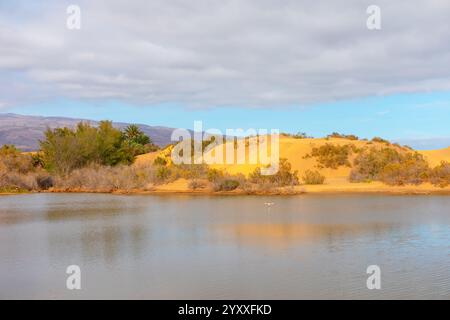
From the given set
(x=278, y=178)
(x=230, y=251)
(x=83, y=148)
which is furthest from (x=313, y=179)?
(x=230, y=251)

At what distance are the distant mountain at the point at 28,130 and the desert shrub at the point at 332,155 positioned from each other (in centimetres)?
8950

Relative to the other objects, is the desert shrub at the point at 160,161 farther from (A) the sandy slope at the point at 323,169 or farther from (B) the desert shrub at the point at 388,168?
(B) the desert shrub at the point at 388,168

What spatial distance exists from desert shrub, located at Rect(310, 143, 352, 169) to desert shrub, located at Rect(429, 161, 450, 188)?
29.7ft

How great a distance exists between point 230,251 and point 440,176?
25286 millimetres

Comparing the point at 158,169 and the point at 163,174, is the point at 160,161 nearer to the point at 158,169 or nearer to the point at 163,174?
the point at 158,169

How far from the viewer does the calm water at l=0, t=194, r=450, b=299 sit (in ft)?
36.3

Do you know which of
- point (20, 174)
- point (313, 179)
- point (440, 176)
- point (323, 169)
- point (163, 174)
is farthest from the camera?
point (323, 169)

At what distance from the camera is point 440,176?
1419 inches

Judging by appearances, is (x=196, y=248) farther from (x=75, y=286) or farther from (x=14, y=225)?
(x=14, y=225)

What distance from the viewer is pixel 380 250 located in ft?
47.8

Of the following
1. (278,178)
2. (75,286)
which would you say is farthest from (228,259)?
(278,178)

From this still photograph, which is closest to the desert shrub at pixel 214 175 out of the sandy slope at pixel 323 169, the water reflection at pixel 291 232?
the sandy slope at pixel 323 169

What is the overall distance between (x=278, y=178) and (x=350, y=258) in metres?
23.4

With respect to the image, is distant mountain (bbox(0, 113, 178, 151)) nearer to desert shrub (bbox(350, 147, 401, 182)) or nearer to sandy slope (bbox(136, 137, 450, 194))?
sandy slope (bbox(136, 137, 450, 194))
